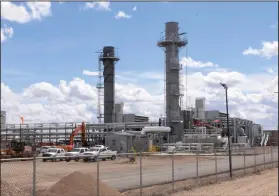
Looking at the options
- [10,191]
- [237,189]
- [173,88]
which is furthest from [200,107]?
[10,191]

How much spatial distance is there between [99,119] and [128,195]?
64.3 metres

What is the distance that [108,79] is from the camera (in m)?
77.3

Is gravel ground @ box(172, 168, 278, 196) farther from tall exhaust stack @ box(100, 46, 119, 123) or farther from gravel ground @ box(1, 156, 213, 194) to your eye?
tall exhaust stack @ box(100, 46, 119, 123)

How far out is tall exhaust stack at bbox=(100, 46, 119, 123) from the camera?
7694 cm

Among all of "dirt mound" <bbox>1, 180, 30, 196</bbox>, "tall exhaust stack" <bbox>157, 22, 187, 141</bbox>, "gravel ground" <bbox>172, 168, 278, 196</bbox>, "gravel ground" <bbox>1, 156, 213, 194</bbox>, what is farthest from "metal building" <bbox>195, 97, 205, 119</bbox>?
"dirt mound" <bbox>1, 180, 30, 196</bbox>

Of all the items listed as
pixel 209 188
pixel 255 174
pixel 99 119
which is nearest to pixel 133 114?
pixel 99 119

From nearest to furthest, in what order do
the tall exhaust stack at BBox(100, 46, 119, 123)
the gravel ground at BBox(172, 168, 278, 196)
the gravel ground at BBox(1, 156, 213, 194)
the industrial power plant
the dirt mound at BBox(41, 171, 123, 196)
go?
the dirt mound at BBox(41, 171, 123, 196), the gravel ground at BBox(172, 168, 278, 196), the gravel ground at BBox(1, 156, 213, 194), the industrial power plant, the tall exhaust stack at BBox(100, 46, 119, 123)

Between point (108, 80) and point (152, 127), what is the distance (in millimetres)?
17790

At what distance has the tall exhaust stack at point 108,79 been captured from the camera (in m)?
76.9

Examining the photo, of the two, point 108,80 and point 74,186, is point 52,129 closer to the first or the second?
point 108,80

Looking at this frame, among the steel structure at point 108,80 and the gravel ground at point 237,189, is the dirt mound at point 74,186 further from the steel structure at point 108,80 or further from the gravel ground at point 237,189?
the steel structure at point 108,80

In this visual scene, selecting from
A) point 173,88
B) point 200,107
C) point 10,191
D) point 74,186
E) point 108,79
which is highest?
point 108,79

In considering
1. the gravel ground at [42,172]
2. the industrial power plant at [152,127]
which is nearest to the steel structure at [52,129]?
the industrial power plant at [152,127]

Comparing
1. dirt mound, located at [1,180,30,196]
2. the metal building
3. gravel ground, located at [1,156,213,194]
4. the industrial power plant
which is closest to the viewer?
dirt mound, located at [1,180,30,196]
